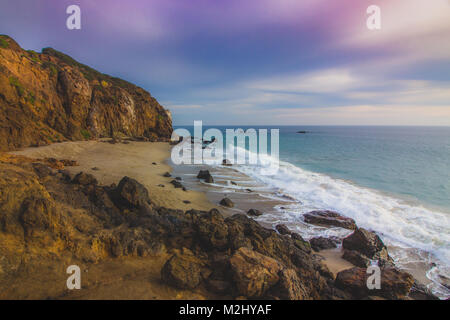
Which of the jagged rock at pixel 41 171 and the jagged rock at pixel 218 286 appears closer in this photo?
the jagged rock at pixel 218 286

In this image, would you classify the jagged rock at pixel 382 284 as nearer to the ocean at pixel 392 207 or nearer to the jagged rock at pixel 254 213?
the ocean at pixel 392 207

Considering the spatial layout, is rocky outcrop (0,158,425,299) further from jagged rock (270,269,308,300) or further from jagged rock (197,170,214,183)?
jagged rock (197,170,214,183)

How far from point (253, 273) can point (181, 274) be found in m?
1.28

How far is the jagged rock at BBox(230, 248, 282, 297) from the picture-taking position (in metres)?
3.65

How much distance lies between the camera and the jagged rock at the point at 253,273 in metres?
3.65

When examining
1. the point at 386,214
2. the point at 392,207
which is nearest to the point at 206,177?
the point at 386,214

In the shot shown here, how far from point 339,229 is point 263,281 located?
7.40 metres

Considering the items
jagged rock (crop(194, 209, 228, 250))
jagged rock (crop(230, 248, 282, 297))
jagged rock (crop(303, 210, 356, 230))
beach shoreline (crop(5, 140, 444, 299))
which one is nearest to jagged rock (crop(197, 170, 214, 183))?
beach shoreline (crop(5, 140, 444, 299))

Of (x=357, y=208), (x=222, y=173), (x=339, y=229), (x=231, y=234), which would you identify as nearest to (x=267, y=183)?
(x=222, y=173)

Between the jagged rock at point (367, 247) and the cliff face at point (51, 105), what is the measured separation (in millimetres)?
21094

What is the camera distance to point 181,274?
3.81m

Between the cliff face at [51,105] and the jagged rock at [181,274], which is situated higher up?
the cliff face at [51,105]

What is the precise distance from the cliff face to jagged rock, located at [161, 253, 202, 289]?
17776mm

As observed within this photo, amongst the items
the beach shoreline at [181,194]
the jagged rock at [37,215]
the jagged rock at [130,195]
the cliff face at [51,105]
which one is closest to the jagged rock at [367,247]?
the beach shoreline at [181,194]
